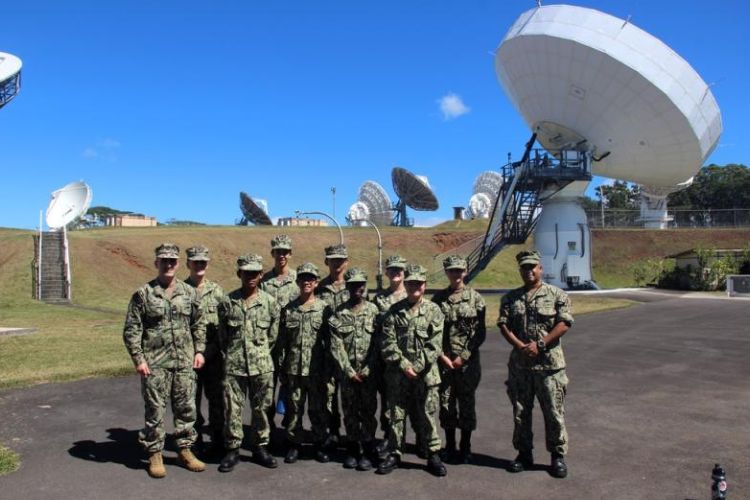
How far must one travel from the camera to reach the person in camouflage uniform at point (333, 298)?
20.3 feet

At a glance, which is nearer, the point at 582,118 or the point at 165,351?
the point at 165,351

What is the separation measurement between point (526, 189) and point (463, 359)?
2829 cm

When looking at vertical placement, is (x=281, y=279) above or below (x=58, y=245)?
below

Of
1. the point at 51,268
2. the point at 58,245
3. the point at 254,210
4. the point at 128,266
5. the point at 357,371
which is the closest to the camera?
the point at 357,371

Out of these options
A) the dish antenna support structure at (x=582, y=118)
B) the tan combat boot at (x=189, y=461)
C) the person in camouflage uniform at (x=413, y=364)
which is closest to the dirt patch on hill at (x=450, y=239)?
the dish antenna support structure at (x=582, y=118)

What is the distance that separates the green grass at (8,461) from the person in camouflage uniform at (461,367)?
171 inches

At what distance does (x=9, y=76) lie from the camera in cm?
4050

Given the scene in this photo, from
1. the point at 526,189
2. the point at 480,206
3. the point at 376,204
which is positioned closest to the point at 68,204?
the point at 526,189

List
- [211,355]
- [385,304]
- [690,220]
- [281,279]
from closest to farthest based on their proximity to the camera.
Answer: [211,355] < [385,304] < [281,279] < [690,220]

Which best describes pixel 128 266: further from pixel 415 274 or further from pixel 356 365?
pixel 415 274

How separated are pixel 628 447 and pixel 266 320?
4.21m

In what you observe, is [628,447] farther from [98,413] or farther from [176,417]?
[98,413]

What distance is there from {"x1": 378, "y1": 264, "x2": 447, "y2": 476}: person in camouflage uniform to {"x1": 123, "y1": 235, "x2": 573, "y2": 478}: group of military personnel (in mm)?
12

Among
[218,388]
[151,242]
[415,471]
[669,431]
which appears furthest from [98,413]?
[151,242]
